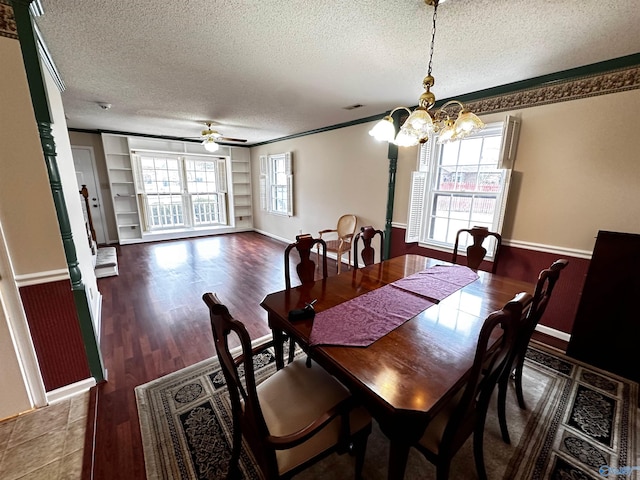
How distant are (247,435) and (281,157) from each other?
5.46m

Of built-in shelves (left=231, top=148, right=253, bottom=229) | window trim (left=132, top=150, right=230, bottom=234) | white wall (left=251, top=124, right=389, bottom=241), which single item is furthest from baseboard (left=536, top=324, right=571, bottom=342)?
window trim (left=132, top=150, right=230, bottom=234)

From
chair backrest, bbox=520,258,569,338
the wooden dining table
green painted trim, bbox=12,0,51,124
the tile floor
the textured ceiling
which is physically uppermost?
the textured ceiling

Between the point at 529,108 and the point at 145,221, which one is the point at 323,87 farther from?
the point at 145,221

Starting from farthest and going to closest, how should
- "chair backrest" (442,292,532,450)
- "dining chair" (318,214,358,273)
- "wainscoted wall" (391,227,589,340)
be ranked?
"dining chair" (318,214,358,273) → "wainscoted wall" (391,227,589,340) → "chair backrest" (442,292,532,450)

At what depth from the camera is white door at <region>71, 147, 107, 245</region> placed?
5.16m

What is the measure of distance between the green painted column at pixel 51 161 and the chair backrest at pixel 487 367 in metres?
2.20

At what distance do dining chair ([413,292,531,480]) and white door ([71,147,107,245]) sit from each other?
262 inches

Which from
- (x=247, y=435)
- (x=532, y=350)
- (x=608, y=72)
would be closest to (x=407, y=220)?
(x=532, y=350)

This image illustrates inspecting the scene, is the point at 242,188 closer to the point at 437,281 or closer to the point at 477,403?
the point at 437,281

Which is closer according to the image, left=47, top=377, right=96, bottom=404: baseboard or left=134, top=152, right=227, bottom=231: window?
left=47, top=377, right=96, bottom=404: baseboard

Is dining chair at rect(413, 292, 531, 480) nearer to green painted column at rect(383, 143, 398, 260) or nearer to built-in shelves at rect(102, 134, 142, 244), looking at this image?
green painted column at rect(383, 143, 398, 260)

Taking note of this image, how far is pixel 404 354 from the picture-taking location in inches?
43.8

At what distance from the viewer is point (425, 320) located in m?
1.38

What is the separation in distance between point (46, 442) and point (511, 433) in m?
2.68
